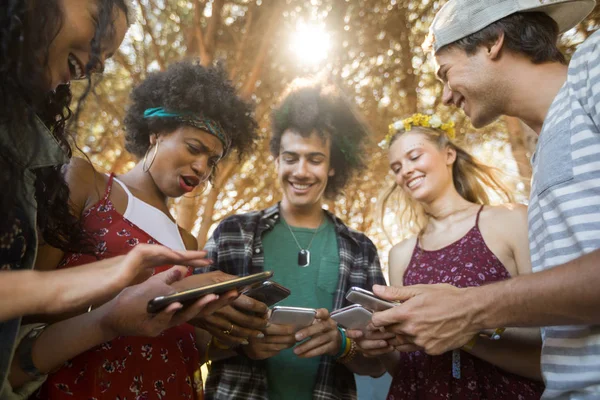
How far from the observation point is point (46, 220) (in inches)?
60.6

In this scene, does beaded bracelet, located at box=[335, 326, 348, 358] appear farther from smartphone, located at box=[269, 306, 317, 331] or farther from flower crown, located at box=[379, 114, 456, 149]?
flower crown, located at box=[379, 114, 456, 149]

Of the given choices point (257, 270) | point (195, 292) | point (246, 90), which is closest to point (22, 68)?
point (195, 292)

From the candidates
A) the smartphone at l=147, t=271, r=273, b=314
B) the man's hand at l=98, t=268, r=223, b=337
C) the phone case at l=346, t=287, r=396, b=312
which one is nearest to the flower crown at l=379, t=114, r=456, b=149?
the phone case at l=346, t=287, r=396, b=312

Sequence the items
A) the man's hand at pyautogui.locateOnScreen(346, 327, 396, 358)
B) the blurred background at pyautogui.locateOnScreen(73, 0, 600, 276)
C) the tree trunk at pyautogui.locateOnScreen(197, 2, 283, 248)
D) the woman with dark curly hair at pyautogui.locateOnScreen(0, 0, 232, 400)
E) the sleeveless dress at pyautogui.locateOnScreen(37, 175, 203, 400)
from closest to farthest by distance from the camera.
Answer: the woman with dark curly hair at pyautogui.locateOnScreen(0, 0, 232, 400)
the sleeveless dress at pyautogui.locateOnScreen(37, 175, 203, 400)
the man's hand at pyautogui.locateOnScreen(346, 327, 396, 358)
the blurred background at pyautogui.locateOnScreen(73, 0, 600, 276)
the tree trunk at pyautogui.locateOnScreen(197, 2, 283, 248)

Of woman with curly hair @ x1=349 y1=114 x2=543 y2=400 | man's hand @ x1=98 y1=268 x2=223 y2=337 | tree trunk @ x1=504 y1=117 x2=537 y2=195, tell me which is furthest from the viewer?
tree trunk @ x1=504 y1=117 x2=537 y2=195

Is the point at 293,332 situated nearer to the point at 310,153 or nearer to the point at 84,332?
the point at 84,332

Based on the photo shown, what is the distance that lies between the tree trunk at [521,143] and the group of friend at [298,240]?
105 cm

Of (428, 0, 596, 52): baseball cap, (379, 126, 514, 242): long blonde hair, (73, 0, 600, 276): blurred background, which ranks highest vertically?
(73, 0, 600, 276): blurred background

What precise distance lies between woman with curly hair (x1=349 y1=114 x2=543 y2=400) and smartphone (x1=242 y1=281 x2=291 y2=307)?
380mm

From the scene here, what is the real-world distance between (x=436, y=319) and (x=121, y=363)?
1.12 metres

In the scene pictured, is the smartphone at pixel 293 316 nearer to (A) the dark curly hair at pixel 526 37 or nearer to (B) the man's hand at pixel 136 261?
(B) the man's hand at pixel 136 261

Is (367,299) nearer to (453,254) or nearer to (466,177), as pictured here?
(453,254)

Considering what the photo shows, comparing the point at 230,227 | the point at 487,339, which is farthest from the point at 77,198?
the point at 487,339

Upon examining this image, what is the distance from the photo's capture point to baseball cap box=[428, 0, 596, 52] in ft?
6.06
